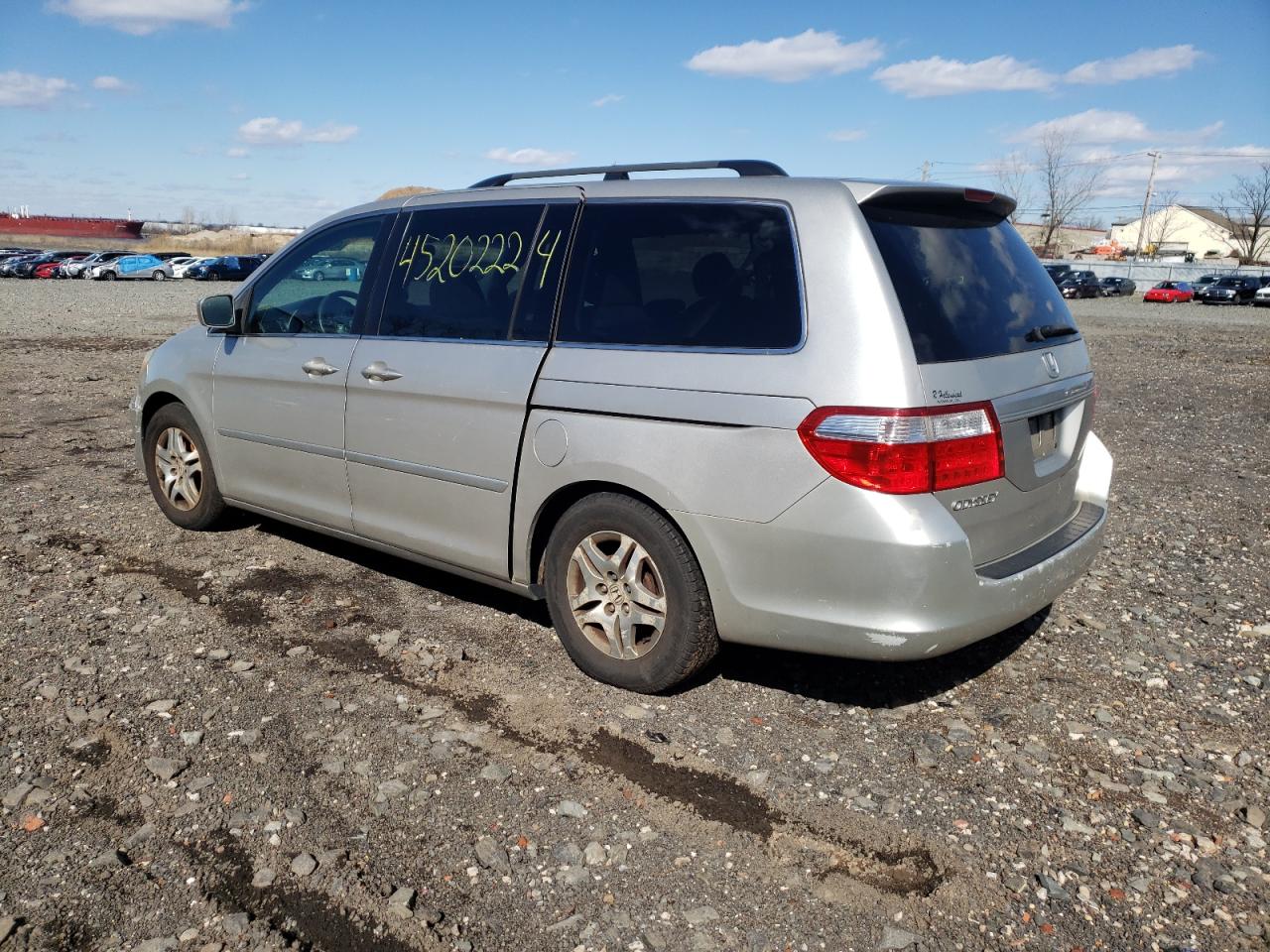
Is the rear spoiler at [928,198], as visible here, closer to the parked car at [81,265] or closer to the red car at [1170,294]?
the red car at [1170,294]

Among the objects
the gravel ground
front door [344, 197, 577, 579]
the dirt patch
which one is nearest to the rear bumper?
the gravel ground

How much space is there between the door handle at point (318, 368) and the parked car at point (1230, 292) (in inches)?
2123

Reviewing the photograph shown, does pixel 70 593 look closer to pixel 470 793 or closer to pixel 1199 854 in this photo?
pixel 470 793

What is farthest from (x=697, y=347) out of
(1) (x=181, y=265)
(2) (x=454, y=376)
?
(1) (x=181, y=265)

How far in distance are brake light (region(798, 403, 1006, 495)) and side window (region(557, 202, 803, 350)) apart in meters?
0.35

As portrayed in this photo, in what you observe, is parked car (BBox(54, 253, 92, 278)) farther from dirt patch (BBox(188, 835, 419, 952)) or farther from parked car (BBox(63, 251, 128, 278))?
dirt patch (BBox(188, 835, 419, 952))

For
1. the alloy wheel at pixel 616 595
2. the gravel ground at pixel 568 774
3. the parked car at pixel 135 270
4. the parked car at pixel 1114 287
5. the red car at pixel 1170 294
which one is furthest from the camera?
the parked car at pixel 1114 287

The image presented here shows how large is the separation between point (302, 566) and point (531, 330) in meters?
2.18

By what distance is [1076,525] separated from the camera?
3955mm

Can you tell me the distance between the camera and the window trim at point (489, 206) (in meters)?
4.03

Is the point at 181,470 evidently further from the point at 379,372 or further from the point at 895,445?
the point at 895,445

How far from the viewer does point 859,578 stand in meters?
3.23

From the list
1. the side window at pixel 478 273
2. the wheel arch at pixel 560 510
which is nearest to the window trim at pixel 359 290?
the side window at pixel 478 273

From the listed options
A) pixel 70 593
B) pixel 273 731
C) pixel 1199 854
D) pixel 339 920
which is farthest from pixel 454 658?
pixel 1199 854
